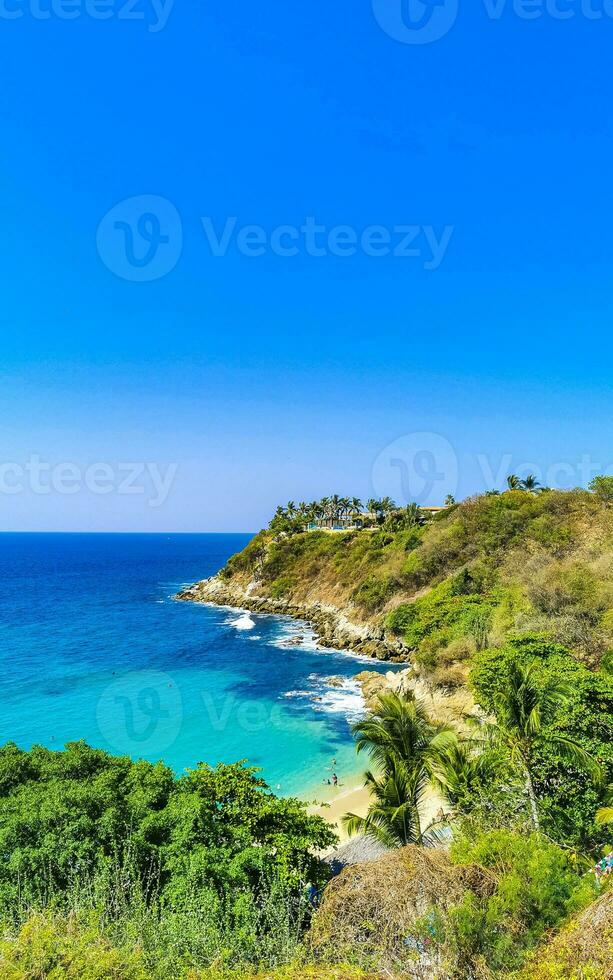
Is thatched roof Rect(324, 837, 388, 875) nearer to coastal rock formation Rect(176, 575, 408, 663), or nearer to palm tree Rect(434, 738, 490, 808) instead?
palm tree Rect(434, 738, 490, 808)

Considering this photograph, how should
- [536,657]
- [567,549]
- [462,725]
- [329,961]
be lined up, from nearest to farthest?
[329,961] < [536,657] < [462,725] < [567,549]

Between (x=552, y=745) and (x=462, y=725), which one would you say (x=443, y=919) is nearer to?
(x=552, y=745)

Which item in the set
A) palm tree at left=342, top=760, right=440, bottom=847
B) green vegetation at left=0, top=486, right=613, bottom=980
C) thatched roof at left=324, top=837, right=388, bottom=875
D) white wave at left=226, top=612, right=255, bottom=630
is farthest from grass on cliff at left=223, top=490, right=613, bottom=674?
palm tree at left=342, top=760, right=440, bottom=847

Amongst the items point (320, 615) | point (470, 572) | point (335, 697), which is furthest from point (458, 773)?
point (320, 615)

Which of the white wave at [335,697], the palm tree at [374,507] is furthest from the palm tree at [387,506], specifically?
the white wave at [335,697]

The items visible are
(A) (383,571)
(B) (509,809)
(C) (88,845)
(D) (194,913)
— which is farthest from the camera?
(A) (383,571)

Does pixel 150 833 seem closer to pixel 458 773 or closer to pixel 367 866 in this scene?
pixel 367 866

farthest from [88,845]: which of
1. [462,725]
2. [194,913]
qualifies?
[462,725]
